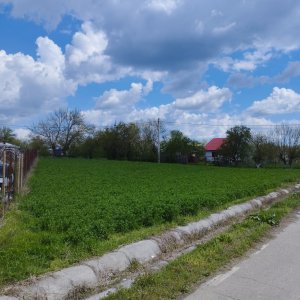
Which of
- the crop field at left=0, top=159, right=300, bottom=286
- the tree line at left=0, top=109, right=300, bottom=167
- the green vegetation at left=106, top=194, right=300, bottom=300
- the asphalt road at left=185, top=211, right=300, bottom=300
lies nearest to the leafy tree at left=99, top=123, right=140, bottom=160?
the tree line at left=0, top=109, right=300, bottom=167

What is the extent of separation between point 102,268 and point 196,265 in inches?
60.7

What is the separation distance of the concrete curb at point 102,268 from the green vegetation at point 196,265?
1.89 ft

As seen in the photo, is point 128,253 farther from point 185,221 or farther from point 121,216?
point 185,221

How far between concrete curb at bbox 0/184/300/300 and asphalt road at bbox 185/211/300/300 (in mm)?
1389

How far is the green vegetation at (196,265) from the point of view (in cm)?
528

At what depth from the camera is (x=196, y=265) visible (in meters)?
6.59

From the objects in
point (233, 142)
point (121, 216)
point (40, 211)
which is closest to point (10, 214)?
point (40, 211)

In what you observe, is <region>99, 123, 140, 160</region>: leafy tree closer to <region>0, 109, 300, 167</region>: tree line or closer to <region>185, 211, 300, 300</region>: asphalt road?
<region>0, 109, 300, 167</region>: tree line

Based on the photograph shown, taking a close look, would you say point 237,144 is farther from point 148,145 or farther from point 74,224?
point 74,224

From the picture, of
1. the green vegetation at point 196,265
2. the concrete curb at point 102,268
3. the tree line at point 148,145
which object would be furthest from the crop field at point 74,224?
the tree line at point 148,145

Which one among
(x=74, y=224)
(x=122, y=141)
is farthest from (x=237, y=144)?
(x=74, y=224)

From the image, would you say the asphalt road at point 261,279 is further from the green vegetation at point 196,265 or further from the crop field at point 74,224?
the crop field at point 74,224

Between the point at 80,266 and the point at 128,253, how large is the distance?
1.14 metres

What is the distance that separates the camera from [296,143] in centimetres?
6912
